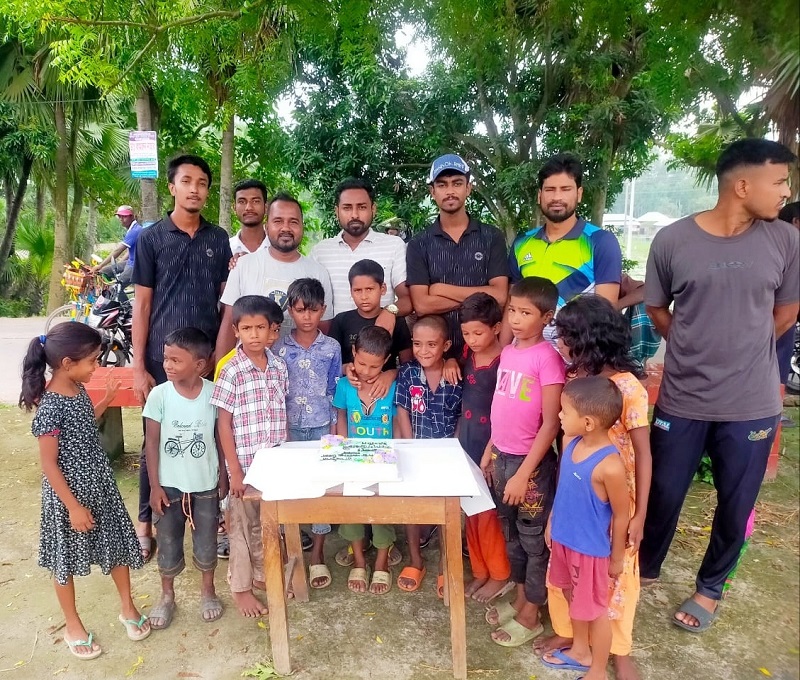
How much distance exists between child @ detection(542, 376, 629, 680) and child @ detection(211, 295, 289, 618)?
4.06 ft

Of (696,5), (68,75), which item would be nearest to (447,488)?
(696,5)

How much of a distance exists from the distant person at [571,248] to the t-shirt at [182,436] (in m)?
1.41

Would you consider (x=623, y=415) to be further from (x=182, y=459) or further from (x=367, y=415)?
(x=182, y=459)

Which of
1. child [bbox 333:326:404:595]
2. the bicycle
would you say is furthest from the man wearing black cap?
the bicycle

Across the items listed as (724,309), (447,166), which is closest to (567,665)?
(724,309)

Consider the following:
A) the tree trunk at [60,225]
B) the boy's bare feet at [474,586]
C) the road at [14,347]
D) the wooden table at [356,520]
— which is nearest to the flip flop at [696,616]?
the boy's bare feet at [474,586]

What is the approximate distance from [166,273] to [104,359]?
4.01 meters

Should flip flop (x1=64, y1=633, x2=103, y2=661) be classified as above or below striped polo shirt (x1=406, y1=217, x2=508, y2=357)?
below

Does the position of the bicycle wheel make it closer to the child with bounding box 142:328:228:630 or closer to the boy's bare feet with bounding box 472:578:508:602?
the child with bounding box 142:328:228:630

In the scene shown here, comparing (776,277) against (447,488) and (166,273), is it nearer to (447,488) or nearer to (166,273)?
(447,488)

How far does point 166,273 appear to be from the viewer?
9.61ft

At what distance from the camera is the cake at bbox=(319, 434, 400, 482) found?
2010 mm

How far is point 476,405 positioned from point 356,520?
2.72ft

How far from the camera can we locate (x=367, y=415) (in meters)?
2.70
